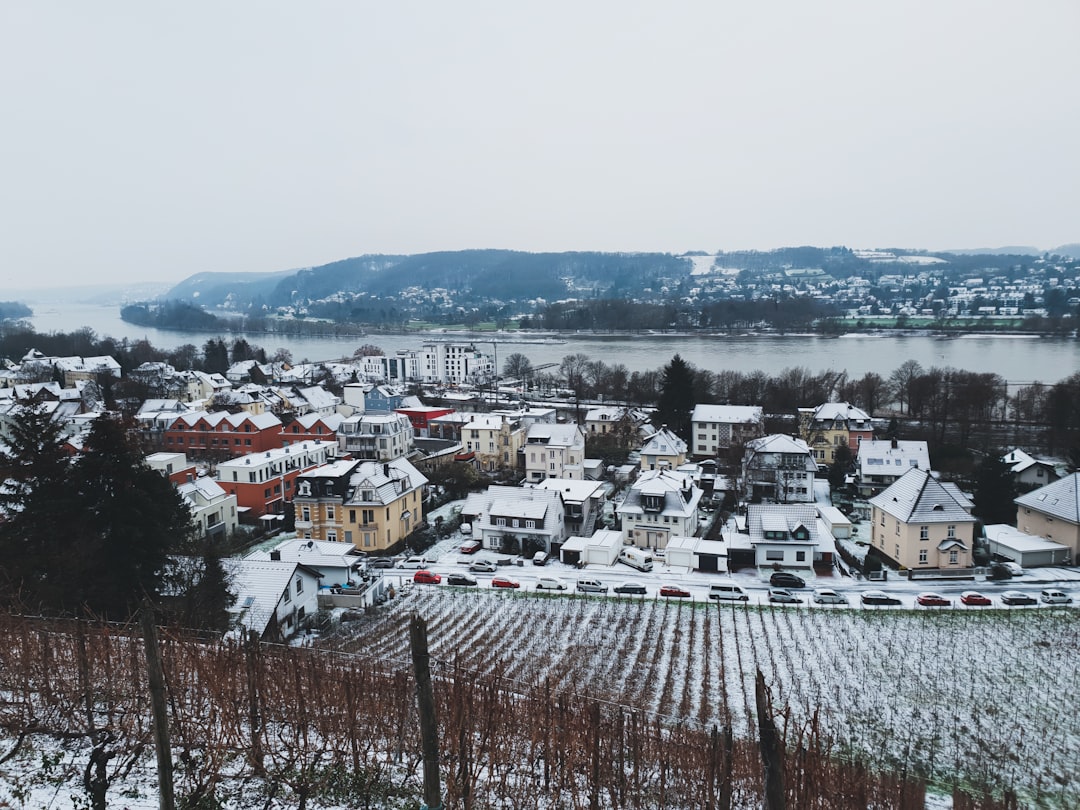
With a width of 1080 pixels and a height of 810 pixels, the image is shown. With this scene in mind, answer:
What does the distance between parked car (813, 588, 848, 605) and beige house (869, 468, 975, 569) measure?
1815 millimetres

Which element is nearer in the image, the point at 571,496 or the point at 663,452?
the point at 571,496

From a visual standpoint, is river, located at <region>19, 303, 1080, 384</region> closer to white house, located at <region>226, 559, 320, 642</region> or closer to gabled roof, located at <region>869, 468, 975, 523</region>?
gabled roof, located at <region>869, 468, 975, 523</region>

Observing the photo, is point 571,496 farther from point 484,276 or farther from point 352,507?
point 484,276

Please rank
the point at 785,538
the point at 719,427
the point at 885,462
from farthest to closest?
the point at 719,427 < the point at 885,462 < the point at 785,538

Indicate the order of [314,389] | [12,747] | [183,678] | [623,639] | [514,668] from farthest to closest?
[314,389]
[623,639]
[514,668]
[183,678]
[12,747]

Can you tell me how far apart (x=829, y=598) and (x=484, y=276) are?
95.8 metres

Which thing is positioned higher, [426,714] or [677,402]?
[426,714]

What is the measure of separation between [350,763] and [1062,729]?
209 inches

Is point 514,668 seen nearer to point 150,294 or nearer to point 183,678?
point 183,678

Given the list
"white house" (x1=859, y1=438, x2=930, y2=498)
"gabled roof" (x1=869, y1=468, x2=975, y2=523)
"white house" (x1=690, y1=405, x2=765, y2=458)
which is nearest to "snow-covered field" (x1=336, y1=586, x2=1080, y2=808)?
"gabled roof" (x1=869, y1=468, x2=975, y2=523)

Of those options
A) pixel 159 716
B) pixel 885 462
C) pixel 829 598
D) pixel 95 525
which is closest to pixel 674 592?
pixel 829 598

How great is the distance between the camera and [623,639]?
23.5ft

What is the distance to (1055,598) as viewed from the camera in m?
8.05

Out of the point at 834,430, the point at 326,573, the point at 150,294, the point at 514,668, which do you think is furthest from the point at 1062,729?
the point at 150,294
